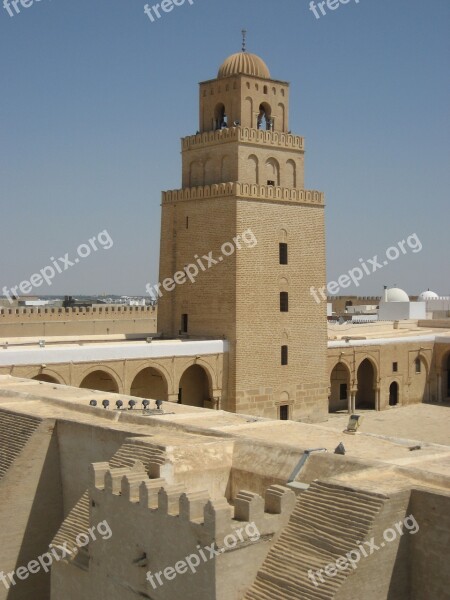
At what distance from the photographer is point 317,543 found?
30.2 ft

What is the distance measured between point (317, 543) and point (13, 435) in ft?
23.9


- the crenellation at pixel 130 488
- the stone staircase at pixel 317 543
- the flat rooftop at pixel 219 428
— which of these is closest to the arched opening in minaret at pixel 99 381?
the flat rooftop at pixel 219 428

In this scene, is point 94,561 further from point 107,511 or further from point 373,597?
point 373,597

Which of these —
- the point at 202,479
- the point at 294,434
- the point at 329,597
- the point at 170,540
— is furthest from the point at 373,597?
the point at 294,434

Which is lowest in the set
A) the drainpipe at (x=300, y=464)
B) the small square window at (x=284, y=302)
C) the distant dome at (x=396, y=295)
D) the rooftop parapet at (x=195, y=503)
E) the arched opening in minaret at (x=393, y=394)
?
the arched opening in minaret at (x=393, y=394)

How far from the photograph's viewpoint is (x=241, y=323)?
976 inches

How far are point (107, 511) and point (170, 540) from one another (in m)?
1.32

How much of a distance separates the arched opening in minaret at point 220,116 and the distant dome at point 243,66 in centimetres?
93

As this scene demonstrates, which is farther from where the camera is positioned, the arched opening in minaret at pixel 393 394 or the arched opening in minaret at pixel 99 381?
the arched opening in minaret at pixel 393 394

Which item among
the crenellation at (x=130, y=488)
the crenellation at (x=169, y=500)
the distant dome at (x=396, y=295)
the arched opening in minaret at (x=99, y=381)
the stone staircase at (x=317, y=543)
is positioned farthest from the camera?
the distant dome at (x=396, y=295)

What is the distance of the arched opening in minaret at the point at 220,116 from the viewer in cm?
2642

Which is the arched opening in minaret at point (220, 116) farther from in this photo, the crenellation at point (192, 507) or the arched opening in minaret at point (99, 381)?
the crenellation at point (192, 507)

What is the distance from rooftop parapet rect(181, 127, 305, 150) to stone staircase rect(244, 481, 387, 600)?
17067mm

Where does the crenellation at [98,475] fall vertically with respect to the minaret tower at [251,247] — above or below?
below
